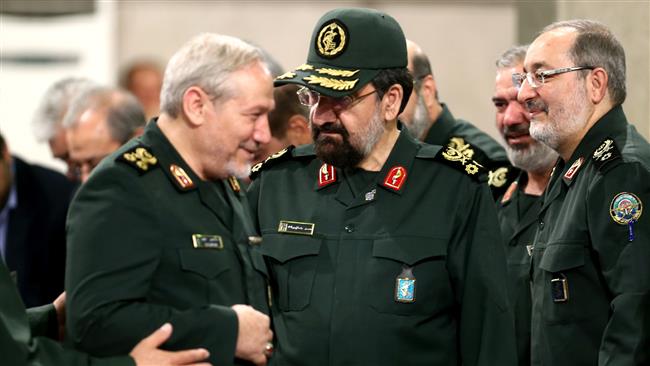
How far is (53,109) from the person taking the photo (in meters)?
6.07

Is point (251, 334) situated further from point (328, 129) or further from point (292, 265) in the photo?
point (328, 129)

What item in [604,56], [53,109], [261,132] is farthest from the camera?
[53,109]

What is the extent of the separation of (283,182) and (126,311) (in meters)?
0.94

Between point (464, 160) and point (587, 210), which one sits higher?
point (464, 160)

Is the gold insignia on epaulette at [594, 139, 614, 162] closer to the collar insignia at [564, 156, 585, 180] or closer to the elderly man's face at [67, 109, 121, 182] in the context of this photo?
the collar insignia at [564, 156, 585, 180]

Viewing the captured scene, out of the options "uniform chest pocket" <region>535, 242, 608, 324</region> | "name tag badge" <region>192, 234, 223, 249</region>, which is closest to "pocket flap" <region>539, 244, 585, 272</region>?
"uniform chest pocket" <region>535, 242, 608, 324</region>

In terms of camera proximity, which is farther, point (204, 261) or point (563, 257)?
point (563, 257)

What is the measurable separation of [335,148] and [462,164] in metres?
0.43

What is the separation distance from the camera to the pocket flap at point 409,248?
354 centimetres

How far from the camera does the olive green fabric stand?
3.50 metres

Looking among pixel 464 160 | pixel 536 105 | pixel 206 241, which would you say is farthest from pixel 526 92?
pixel 206 241

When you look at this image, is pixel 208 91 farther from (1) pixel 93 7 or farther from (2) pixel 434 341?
(1) pixel 93 7

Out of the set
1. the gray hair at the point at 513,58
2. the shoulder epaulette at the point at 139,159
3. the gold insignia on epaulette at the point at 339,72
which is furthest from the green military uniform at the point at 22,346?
the gray hair at the point at 513,58

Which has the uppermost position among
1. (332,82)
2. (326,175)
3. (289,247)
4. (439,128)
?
(332,82)
